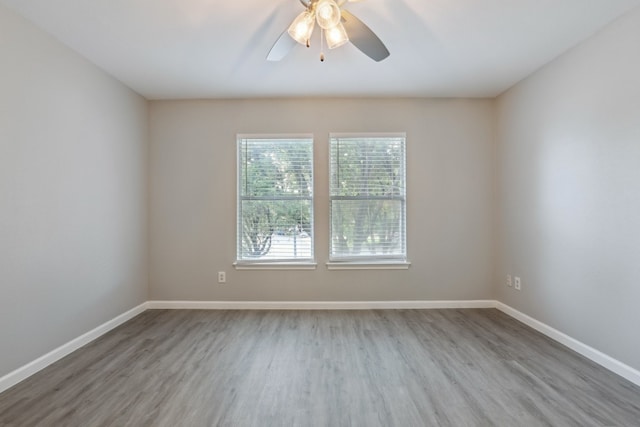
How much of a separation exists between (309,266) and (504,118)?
2946 mm

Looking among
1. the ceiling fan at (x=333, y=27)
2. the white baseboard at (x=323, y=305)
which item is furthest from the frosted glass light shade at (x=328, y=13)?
the white baseboard at (x=323, y=305)

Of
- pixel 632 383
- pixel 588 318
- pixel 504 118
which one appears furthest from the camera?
pixel 504 118

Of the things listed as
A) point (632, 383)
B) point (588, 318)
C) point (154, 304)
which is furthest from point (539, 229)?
point (154, 304)

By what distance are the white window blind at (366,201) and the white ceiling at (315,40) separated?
26.9 inches

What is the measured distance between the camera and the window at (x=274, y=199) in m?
3.75

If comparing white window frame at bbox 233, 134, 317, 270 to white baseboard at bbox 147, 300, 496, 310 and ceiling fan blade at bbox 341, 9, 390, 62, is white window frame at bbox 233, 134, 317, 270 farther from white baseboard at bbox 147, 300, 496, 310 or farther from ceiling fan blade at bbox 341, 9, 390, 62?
ceiling fan blade at bbox 341, 9, 390, 62

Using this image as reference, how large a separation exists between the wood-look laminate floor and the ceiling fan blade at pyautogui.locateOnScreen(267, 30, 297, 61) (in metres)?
2.42

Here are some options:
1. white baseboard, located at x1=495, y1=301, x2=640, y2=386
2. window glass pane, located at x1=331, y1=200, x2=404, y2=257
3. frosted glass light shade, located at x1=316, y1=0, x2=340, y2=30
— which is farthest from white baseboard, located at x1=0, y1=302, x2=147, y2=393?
white baseboard, located at x1=495, y1=301, x2=640, y2=386

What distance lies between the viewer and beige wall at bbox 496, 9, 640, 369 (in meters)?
2.20

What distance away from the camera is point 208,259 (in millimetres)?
3740

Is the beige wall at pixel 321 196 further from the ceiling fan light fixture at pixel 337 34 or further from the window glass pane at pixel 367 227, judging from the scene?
the ceiling fan light fixture at pixel 337 34

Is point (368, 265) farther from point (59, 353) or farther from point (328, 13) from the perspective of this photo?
point (59, 353)

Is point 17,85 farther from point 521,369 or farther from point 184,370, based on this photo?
point 521,369

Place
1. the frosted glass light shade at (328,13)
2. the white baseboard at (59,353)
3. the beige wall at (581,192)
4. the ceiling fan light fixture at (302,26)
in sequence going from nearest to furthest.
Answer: the frosted glass light shade at (328,13), the ceiling fan light fixture at (302,26), the white baseboard at (59,353), the beige wall at (581,192)
